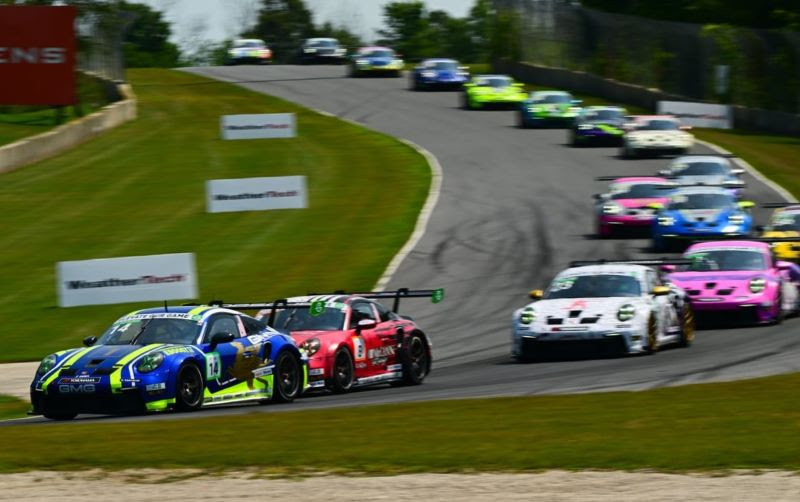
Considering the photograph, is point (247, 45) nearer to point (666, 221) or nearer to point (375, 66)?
point (375, 66)

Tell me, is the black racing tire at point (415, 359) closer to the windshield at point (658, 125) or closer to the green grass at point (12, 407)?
the green grass at point (12, 407)

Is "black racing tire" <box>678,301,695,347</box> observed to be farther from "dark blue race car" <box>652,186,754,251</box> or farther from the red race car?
"dark blue race car" <box>652,186,754,251</box>

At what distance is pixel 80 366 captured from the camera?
595 inches

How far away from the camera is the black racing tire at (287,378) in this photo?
16.5m

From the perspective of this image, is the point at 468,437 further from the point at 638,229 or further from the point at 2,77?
the point at 2,77

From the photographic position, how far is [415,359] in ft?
62.6

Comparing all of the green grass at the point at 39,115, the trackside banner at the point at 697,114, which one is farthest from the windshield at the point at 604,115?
the green grass at the point at 39,115

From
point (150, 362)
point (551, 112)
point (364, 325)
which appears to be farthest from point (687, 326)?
point (551, 112)

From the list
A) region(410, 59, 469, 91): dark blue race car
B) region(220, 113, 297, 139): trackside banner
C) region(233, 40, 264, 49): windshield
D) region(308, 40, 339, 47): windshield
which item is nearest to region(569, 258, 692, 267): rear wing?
region(220, 113, 297, 139): trackside banner

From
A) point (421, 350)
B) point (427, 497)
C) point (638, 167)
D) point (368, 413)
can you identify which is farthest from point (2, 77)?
point (427, 497)

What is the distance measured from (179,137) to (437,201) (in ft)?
58.9

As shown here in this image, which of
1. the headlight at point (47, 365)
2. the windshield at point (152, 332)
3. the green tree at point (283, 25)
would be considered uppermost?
the windshield at point (152, 332)

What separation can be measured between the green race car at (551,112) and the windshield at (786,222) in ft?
77.3

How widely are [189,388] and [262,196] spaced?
20194 mm
